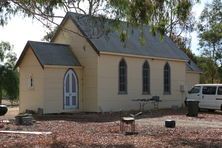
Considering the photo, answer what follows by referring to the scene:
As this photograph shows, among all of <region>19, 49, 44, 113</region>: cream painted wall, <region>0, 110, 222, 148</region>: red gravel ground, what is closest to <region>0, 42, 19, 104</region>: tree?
<region>19, 49, 44, 113</region>: cream painted wall

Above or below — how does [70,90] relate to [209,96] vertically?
above

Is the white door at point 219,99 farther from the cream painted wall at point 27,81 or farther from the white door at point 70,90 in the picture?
the cream painted wall at point 27,81

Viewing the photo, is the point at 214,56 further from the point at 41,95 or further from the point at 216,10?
the point at 41,95

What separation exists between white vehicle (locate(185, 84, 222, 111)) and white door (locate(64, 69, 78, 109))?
787 cm

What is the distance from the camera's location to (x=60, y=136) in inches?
676

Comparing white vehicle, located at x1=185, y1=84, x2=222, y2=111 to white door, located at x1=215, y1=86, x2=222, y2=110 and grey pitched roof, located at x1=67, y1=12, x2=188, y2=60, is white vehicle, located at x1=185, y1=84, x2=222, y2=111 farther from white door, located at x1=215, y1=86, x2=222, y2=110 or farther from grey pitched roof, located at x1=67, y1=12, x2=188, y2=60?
grey pitched roof, located at x1=67, y1=12, x2=188, y2=60

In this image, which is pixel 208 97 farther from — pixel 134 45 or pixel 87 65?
pixel 87 65

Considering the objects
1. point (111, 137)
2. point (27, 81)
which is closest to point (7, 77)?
point (27, 81)

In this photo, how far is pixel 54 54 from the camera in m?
31.2

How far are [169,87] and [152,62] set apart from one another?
119 inches

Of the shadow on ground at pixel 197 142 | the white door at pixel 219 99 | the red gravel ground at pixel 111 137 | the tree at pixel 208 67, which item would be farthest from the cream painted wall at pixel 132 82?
the shadow on ground at pixel 197 142

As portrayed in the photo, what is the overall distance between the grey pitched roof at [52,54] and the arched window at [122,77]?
3011 millimetres

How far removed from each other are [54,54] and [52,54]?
0.54 ft

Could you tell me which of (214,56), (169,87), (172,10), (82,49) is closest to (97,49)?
(82,49)
